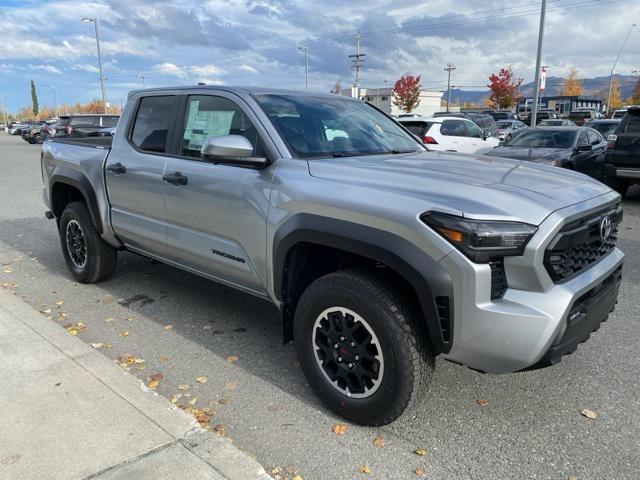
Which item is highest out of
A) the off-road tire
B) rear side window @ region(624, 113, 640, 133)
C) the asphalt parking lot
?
rear side window @ region(624, 113, 640, 133)

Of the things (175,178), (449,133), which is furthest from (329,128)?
(449,133)

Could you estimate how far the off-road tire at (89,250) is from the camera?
5141mm

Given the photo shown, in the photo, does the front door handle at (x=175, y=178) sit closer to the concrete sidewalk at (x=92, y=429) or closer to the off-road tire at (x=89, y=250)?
the concrete sidewalk at (x=92, y=429)

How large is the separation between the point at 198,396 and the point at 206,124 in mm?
1909

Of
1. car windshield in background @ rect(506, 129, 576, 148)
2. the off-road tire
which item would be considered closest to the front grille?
the off-road tire

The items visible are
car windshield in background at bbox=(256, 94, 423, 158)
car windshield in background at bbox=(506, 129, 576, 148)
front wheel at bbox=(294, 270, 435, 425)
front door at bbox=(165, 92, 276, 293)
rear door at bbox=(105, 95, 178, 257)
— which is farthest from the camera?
car windshield in background at bbox=(506, 129, 576, 148)

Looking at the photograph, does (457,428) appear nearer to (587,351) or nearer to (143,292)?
Answer: (587,351)

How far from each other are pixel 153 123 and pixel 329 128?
5.25 feet

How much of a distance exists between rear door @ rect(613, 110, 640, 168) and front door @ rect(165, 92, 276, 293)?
876cm

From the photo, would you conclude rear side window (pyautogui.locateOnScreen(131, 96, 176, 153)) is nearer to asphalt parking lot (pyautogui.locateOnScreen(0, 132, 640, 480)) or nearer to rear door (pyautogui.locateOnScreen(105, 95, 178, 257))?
rear door (pyautogui.locateOnScreen(105, 95, 178, 257))

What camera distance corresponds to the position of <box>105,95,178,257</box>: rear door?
13.6 ft

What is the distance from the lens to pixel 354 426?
9.70 ft

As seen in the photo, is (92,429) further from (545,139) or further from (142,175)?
(545,139)

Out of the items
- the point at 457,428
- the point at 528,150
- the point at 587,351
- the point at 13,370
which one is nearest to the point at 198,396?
the point at 13,370
